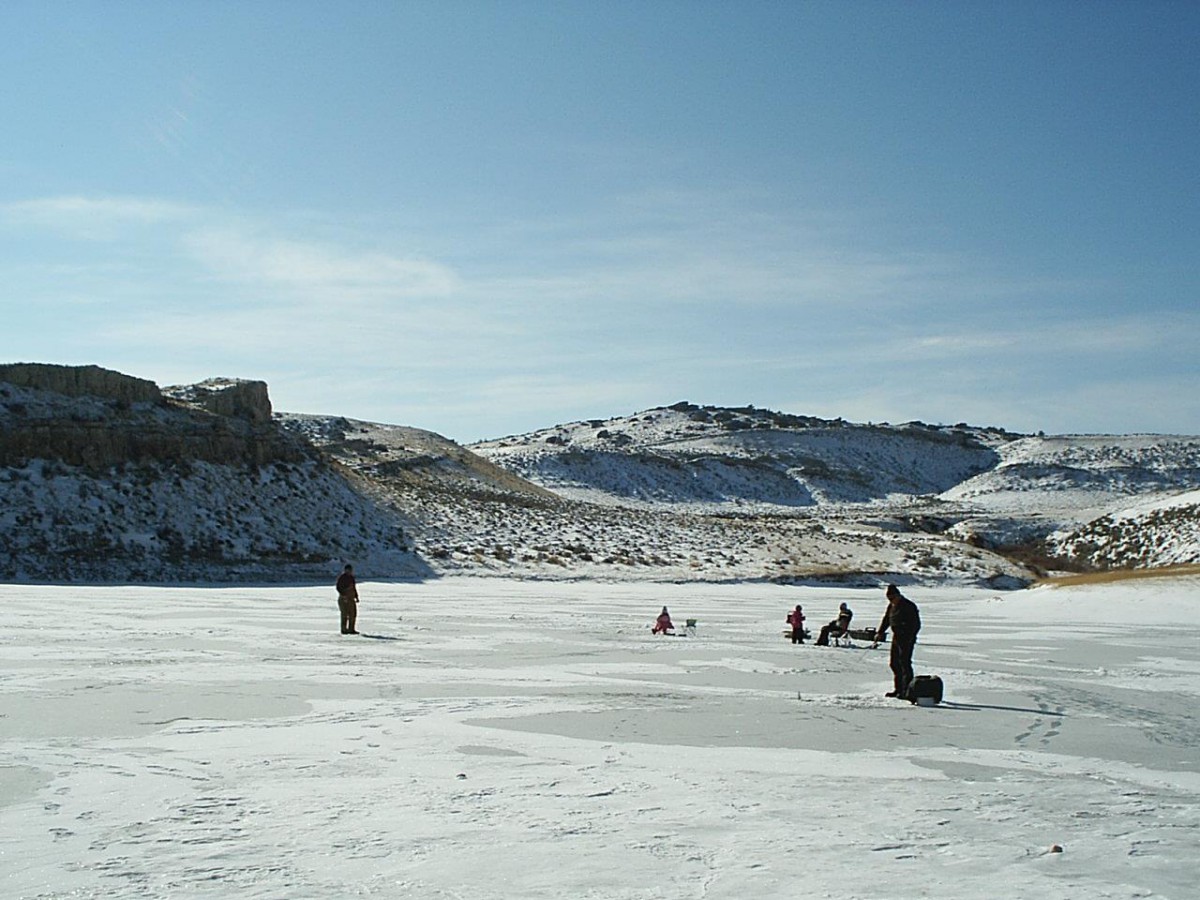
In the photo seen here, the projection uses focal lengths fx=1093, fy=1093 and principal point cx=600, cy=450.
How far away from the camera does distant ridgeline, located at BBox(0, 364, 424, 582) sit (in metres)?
39.6

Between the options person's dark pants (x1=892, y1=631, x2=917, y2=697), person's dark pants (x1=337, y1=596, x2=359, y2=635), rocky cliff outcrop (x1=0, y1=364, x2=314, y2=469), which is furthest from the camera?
rocky cliff outcrop (x1=0, y1=364, x2=314, y2=469)

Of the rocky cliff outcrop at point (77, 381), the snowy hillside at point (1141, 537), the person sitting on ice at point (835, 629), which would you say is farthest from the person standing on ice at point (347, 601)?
the snowy hillside at point (1141, 537)

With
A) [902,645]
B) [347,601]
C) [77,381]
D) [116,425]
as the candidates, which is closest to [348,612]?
[347,601]

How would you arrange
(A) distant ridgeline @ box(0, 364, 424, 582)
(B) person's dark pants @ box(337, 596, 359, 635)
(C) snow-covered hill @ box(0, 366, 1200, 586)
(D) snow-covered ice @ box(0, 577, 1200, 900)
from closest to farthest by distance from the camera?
(D) snow-covered ice @ box(0, 577, 1200, 900) → (B) person's dark pants @ box(337, 596, 359, 635) → (A) distant ridgeline @ box(0, 364, 424, 582) → (C) snow-covered hill @ box(0, 366, 1200, 586)

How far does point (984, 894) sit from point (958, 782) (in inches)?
115

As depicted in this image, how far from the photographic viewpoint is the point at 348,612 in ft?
67.5

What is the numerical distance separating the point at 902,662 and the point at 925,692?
0.57 m

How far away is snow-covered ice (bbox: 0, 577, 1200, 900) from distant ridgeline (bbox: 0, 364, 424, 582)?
70.3 ft

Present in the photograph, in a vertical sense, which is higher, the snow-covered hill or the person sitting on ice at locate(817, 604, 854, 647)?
the snow-covered hill

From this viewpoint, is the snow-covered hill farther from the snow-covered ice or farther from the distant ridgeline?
the snow-covered ice

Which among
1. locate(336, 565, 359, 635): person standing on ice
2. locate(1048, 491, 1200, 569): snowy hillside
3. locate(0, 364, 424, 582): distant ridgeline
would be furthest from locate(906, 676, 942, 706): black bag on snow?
locate(1048, 491, 1200, 569): snowy hillside

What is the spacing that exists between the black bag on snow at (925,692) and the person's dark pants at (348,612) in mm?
11096

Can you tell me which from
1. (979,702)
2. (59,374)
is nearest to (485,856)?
(979,702)

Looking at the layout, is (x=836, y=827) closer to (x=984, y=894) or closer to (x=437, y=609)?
(x=984, y=894)
